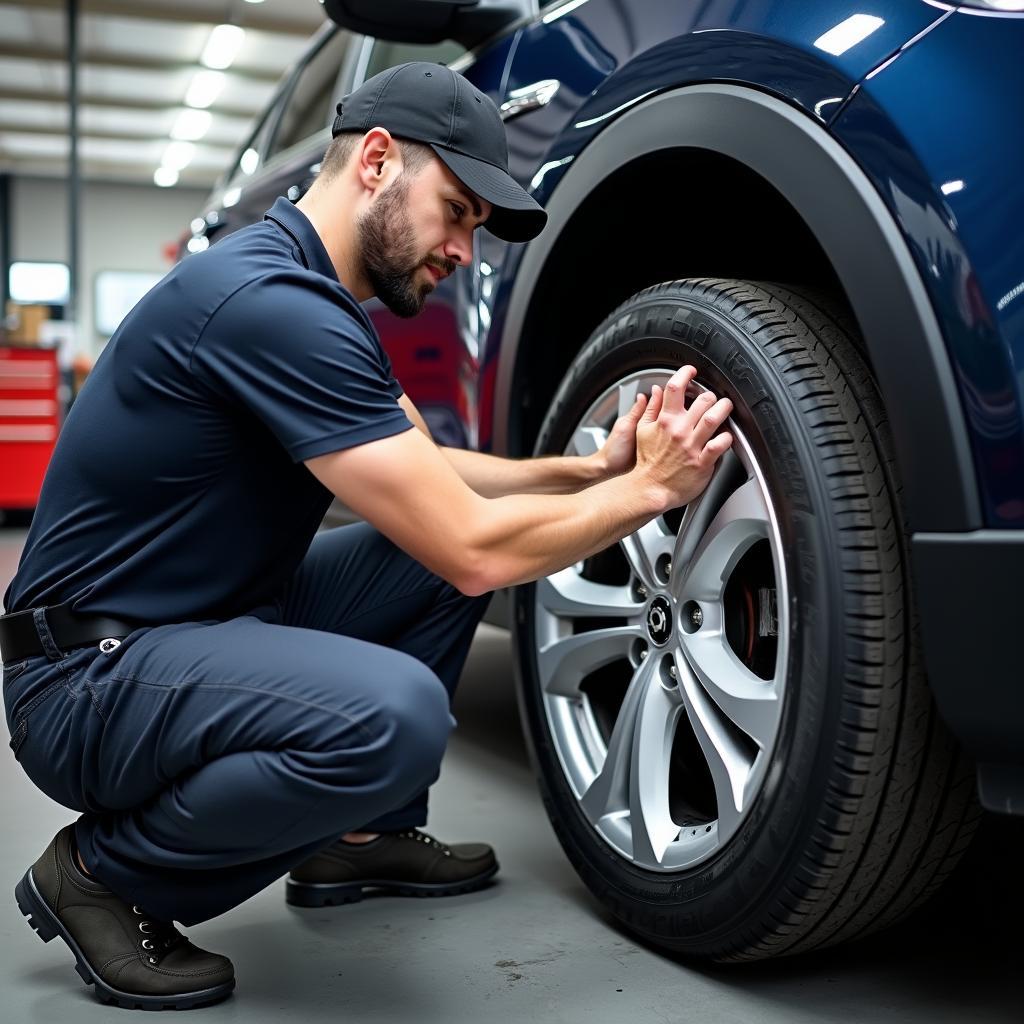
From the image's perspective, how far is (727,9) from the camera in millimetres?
1285

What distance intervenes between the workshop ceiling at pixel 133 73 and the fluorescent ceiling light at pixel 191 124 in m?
0.08

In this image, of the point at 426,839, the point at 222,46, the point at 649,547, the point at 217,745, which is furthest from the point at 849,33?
the point at 222,46

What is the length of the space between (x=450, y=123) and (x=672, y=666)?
0.68m

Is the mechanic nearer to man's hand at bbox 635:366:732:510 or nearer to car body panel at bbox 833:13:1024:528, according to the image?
man's hand at bbox 635:366:732:510

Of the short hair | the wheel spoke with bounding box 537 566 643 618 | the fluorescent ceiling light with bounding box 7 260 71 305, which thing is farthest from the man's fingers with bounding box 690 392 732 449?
the fluorescent ceiling light with bounding box 7 260 71 305

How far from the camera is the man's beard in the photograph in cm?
145

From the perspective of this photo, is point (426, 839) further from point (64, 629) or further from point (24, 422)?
point (24, 422)

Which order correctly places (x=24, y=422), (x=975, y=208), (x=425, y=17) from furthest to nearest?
(x=24, y=422) → (x=425, y=17) → (x=975, y=208)

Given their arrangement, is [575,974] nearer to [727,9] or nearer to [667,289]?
[667,289]

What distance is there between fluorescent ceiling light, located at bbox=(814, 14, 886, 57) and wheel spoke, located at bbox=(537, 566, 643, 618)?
2.10ft

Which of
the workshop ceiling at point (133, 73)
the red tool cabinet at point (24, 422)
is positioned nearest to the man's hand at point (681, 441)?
the red tool cabinet at point (24, 422)

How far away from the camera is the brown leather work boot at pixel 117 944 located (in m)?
1.33

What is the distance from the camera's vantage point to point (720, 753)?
1.28 m

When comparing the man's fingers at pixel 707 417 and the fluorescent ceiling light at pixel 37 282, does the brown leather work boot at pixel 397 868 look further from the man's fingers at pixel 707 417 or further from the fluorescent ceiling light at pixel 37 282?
the fluorescent ceiling light at pixel 37 282
